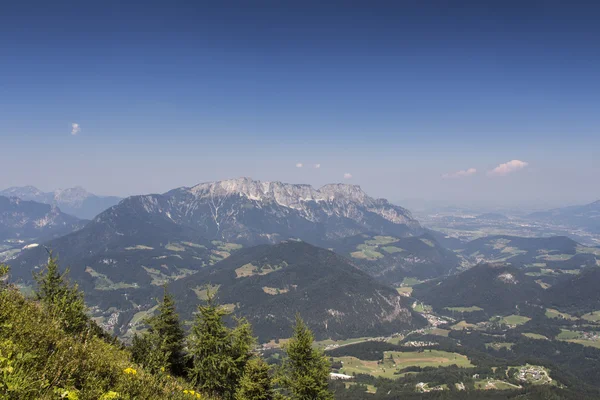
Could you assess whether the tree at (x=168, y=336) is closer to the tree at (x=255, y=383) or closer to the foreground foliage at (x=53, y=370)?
the tree at (x=255, y=383)

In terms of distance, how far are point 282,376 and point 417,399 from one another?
19349cm

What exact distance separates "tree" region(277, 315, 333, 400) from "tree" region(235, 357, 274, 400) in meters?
2.79

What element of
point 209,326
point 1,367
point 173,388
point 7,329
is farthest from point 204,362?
point 1,367

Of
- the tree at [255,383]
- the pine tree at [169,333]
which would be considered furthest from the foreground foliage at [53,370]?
the pine tree at [169,333]

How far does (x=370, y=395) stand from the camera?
191250 millimetres

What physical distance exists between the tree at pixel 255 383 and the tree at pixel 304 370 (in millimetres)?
2795

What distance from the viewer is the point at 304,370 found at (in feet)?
102

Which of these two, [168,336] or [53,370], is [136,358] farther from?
[53,370]

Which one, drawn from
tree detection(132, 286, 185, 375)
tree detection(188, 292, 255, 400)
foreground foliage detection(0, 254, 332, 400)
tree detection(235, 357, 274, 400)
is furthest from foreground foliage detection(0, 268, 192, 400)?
tree detection(132, 286, 185, 375)

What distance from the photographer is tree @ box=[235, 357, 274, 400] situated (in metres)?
26.1

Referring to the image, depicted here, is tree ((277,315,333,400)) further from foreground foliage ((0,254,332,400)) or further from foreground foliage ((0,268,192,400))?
foreground foliage ((0,268,192,400))

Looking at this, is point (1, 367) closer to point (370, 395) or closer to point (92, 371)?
point (92, 371)

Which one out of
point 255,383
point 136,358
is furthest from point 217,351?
point 136,358

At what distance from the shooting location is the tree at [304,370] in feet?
97.7
